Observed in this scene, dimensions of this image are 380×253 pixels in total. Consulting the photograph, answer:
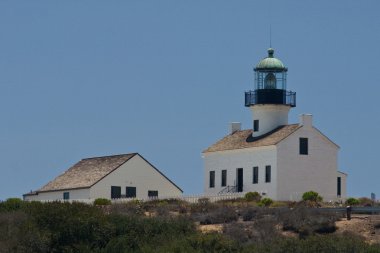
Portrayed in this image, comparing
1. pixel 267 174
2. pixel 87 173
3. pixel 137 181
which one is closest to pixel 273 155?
pixel 267 174

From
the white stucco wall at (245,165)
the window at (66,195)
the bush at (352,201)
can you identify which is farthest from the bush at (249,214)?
the window at (66,195)

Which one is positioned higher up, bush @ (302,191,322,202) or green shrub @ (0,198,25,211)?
bush @ (302,191,322,202)

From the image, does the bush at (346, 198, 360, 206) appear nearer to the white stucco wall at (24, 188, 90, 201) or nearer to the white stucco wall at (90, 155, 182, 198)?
the white stucco wall at (90, 155, 182, 198)

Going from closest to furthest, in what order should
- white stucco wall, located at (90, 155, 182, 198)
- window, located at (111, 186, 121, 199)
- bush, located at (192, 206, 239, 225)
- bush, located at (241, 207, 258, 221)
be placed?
bush, located at (192, 206, 239, 225) → bush, located at (241, 207, 258, 221) → white stucco wall, located at (90, 155, 182, 198) → window, located at (111, 186, 121, 199)

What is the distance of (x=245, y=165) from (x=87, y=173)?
8460 millimetres

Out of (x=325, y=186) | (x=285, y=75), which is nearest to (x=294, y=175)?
(x=325, y=186)

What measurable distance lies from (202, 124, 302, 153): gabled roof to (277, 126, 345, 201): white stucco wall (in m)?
0.52

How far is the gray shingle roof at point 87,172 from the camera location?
67438 millimetres

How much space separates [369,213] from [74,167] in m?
24.4

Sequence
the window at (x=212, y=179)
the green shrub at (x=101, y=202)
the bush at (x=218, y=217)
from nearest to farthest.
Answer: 1. the bush at (x=218, y=217)
2. the green shrub at (x=101, y=202)
3. the window at (x=212, y=179)

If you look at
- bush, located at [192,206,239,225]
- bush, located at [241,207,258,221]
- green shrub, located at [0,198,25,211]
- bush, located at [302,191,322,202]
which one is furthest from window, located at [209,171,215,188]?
bush, located at [192,206,239,225]

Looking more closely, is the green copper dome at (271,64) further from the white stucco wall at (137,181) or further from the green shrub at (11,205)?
the green shrub at (11,205)

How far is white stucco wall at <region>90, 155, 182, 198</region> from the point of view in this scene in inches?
2630

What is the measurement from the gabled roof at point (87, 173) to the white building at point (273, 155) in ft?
10.5
